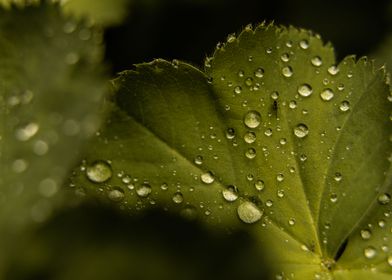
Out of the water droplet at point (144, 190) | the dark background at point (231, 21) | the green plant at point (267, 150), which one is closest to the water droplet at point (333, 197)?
the green plant at point (267, 150)

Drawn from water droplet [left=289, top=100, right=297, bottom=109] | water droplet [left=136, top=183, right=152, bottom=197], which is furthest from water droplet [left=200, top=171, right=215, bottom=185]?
water droplet [left=289, top=100, right=297, bottom=109]

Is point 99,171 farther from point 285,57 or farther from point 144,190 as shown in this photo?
point 285,57

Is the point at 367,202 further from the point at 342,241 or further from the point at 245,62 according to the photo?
the point at 245,62

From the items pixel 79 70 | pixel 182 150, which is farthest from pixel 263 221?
pixel 79 70

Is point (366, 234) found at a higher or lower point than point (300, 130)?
lower

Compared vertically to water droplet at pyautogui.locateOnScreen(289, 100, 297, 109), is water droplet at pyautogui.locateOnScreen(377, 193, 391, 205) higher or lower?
lower

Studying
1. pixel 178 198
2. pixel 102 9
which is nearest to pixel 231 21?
pixel 102 9

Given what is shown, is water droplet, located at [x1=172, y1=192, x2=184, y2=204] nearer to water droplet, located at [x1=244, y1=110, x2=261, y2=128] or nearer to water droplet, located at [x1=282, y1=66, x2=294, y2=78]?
water droplet, located at [x1=244, y1=110, x2=261, y2=128]
